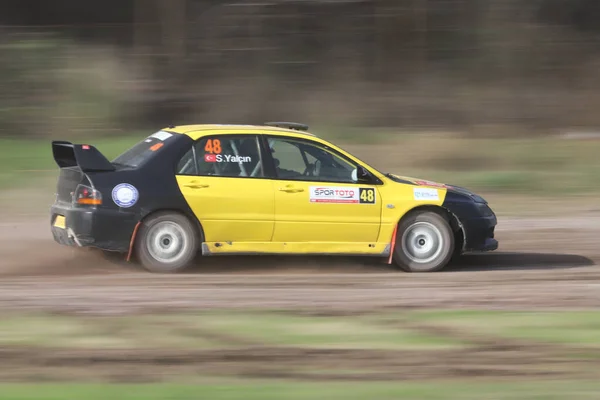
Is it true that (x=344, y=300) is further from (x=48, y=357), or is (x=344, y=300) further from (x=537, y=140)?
(x=537, y=140)

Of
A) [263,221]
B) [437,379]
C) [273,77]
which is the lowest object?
[437,379]

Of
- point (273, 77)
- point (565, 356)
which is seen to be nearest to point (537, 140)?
point (273, 77)

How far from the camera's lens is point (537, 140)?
19703mm

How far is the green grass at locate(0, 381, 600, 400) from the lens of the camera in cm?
544

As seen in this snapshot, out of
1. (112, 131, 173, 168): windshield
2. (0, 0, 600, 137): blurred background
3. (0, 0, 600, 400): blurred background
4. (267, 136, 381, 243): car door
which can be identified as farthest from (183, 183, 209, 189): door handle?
(0, 0, 600, 137): blurred background

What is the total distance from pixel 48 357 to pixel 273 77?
17.2 meters

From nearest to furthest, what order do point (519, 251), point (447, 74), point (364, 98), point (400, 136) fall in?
point (519, 251) → point (400, 136) → point (364, 98) → point (447, 74)

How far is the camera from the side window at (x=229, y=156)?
9.65m

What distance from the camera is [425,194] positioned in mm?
9969

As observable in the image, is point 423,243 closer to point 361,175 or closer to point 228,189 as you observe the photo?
point 361,175

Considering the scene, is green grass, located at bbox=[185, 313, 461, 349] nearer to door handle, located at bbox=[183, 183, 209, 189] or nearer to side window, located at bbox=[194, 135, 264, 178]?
door handle, located at bbox=[183, 183, 209, 189]

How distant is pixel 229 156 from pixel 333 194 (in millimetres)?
1146

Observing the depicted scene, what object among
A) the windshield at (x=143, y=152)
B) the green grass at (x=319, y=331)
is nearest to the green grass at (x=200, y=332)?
the green grass at (x=319, y=331)

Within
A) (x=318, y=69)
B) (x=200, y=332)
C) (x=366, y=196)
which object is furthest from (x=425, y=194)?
(x=318, y=69)
